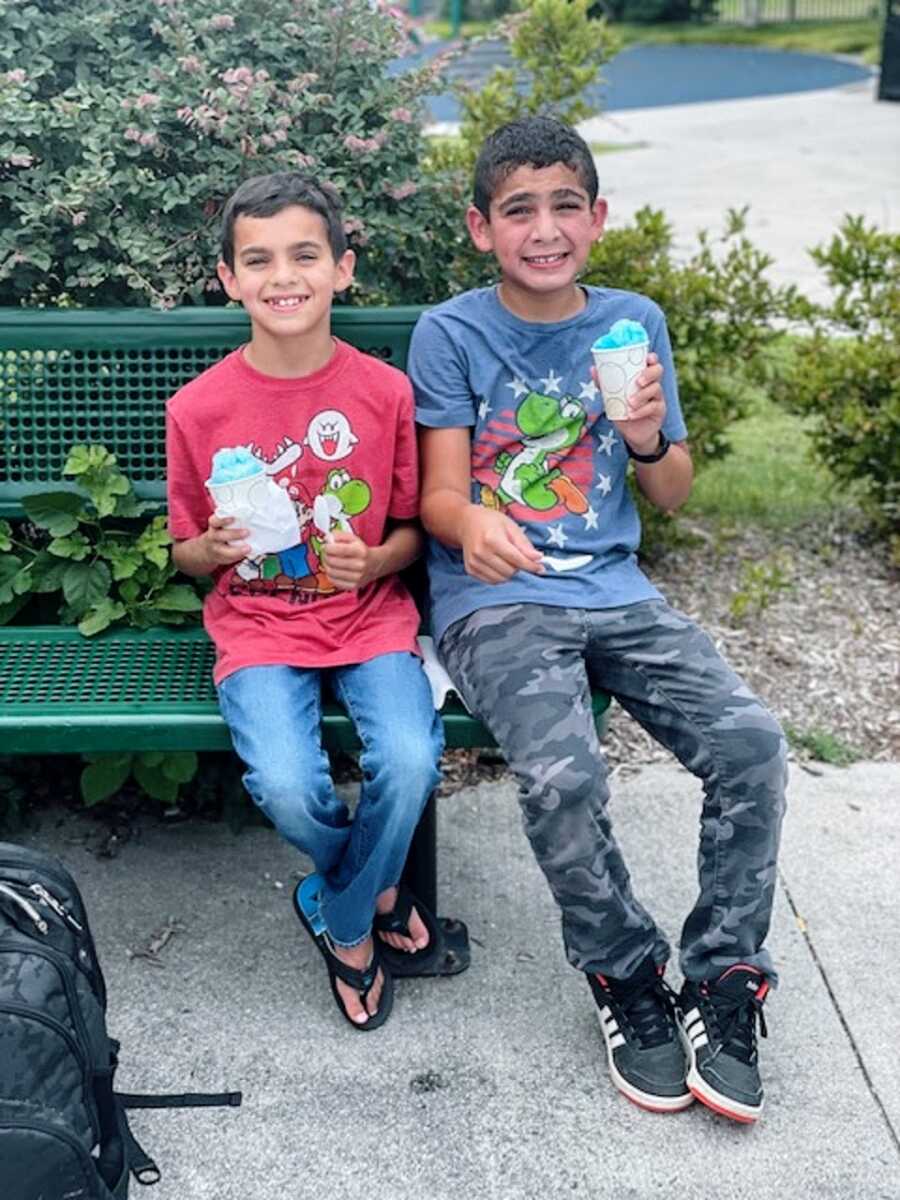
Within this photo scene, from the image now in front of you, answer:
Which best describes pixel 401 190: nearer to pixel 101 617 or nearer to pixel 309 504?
pixel 309 504

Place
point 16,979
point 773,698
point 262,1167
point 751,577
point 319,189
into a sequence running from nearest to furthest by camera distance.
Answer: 1. point 16,979
2. point 262,1167
3. point 319,189
4. point 773,698
5. point 751,577

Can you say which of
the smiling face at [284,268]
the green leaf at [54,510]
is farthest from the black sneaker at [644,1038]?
the green leaf at [54,510]

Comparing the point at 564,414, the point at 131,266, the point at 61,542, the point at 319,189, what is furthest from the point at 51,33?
the point at 564,414

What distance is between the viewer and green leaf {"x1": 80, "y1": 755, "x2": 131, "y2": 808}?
3516 millimetres

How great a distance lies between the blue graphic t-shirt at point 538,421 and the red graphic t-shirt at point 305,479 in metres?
0.10

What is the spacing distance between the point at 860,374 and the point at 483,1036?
2612 millimetres

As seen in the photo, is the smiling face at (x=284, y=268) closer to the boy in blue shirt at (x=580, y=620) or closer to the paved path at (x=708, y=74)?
the boy in blue shirt at (x=580, y=620)

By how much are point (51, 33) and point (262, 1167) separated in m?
2.34

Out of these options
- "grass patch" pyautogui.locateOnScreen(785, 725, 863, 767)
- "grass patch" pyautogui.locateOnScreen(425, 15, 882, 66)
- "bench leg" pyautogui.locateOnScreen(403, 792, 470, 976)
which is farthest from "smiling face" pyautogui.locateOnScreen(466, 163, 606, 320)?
"grass patch" pyautogui.locateOnScreen(425, 15, 882, 66)

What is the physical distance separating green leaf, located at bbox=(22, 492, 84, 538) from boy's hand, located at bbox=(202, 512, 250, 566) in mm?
521

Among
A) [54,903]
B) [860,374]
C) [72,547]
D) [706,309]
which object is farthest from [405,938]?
[860,374]

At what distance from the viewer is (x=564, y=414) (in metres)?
3.16

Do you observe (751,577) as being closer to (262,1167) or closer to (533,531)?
(533,531)

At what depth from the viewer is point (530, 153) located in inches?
121
